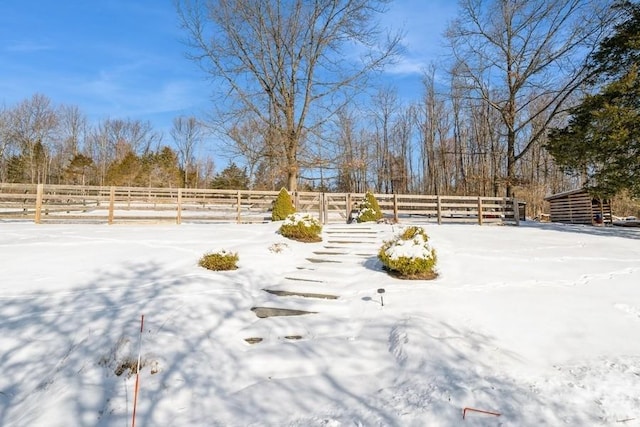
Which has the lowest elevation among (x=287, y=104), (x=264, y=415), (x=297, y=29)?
(x=264, y=415)

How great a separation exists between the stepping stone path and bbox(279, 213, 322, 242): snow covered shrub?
0.44 m

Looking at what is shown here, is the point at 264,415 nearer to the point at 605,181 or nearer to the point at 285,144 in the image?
the point at 605,181

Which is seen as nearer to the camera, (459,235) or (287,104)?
(459,235)

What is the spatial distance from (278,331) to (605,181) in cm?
1161

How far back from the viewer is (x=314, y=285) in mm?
5711

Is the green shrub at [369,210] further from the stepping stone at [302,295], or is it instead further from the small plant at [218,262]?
the stepping stone at [302,295]

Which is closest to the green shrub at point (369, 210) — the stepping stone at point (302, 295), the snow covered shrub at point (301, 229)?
the snow covered shrub at point (301, 229)

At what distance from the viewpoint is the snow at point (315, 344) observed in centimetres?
256

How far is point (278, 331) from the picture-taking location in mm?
4008

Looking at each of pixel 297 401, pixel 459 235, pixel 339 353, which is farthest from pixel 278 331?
pixel 459 235

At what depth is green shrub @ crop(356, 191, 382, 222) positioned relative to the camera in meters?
12.7

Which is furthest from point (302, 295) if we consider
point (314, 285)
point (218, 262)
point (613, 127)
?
point (613, 127)

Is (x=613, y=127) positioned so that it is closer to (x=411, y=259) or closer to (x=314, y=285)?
(x=411, y=259)

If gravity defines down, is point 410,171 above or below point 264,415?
above
